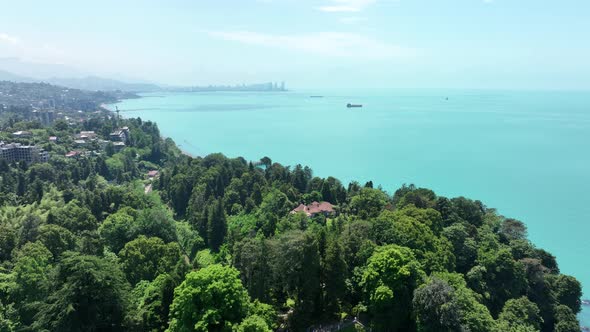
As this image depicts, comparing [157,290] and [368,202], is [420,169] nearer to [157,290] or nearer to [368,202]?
[368,202]

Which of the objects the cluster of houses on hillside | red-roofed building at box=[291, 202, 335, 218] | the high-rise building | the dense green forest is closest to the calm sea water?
the dense green forest

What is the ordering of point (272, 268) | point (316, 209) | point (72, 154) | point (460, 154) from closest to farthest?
1. point (272, 268)
2. point (316, 209)
3. point (72, 154)
4. point (460, 154)

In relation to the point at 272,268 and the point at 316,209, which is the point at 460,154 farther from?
the point at 272,268

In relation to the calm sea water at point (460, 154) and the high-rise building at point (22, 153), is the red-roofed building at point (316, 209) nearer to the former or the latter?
the calm sea water at point (460, 154)

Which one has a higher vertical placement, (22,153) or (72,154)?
(22,153)

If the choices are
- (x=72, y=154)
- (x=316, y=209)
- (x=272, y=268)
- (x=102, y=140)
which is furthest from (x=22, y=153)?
(x=272, y=268)

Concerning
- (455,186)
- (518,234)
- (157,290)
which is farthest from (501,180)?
(157,290)
